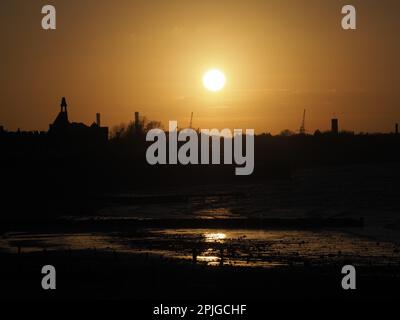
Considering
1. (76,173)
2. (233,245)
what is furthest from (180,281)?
(76,173)

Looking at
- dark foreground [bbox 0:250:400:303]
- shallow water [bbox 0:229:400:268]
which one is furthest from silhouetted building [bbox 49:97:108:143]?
dark foreground [bbox 0:250:400:303]

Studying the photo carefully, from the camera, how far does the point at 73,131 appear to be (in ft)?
376

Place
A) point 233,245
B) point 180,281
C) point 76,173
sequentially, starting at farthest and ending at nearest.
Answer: point 76,173 → point 233,245 → point 180,281

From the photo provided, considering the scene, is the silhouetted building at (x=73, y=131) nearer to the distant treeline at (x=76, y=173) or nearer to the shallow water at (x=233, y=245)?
the distant treeline at (x=76, y=173)

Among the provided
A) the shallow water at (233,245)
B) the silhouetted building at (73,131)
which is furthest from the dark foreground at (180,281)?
the silhouetted building at (73,131)

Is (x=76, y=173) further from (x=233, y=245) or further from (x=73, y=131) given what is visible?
(x=233, y=245)

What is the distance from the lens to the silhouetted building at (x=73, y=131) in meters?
109

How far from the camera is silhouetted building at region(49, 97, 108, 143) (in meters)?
109

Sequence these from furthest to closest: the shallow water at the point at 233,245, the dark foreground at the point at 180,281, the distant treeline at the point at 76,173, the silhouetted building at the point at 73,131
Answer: the silhouetted building at the point at 73,131
the distant treeline at the point at 76,173
the shallow water at the point at 233,245
the dark foreground at the point at 180,281

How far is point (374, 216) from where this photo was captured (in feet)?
206

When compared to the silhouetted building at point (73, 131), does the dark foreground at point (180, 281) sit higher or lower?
lower
